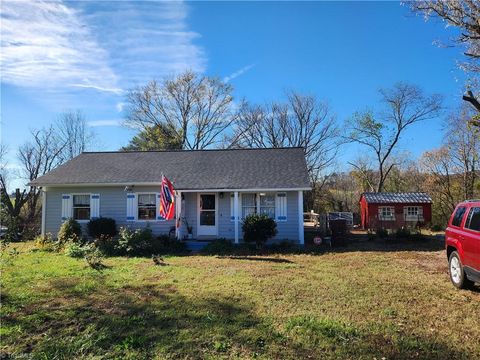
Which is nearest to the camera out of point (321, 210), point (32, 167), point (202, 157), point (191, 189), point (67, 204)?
point (191, 189)

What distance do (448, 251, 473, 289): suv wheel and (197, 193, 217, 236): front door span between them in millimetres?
10406

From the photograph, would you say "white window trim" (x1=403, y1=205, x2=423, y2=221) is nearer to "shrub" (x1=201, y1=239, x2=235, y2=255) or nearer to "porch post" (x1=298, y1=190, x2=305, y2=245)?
"porch post" (x1=298, y1=190, x2=305, y2=245)

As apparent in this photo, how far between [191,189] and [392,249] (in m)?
8.21

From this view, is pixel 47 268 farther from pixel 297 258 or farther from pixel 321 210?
pixel 321 210

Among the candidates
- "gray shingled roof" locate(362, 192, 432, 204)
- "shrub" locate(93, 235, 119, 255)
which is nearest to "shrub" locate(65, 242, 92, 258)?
"shrub" locate(93, 235, 119, 255)

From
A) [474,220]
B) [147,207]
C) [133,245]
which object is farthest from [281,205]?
[474,220]

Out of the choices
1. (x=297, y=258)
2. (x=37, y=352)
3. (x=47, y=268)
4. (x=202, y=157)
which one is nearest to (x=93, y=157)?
A: (x=202, y=157)

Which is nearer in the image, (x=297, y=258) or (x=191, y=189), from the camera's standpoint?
(x=297, y=258)

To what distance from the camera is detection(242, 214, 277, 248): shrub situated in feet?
48.2

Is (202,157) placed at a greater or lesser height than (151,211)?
greater

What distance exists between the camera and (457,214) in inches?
323

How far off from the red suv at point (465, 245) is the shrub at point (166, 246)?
30.2 feet

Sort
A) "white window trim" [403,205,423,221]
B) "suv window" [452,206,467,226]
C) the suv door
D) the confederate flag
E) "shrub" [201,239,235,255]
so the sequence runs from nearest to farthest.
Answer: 1. the suv door
2. "suv window" [452,206,467,226]
3. "shrub" [201,239,235,255]
4. the confederate flag
5. "white window trim" [403,205,423,221]

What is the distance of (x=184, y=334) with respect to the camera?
5.31m
